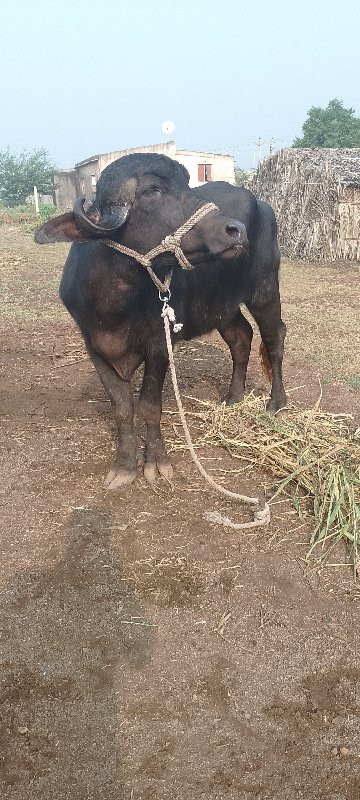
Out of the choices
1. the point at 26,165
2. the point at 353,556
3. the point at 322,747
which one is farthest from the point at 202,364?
the point at 26,165

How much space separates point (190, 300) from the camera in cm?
386

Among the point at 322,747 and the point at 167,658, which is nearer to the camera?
the point at 322,747

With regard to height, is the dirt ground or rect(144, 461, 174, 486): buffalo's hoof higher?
rect(144, 461, 174, 486): buffalo's hoof

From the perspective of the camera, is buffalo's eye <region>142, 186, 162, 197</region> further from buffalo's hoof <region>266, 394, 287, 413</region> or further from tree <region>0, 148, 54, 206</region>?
tree <region>0, 148, 54, 206</region>

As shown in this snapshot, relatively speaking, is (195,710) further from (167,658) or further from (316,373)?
(316,373)

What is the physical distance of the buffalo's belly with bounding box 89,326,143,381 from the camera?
3326 mm

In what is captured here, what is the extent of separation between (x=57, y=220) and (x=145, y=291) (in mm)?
673

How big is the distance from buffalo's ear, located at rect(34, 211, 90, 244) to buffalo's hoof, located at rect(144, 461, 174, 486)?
Answer: 1476mm

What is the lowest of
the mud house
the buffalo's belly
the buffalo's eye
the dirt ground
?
the dirt ground

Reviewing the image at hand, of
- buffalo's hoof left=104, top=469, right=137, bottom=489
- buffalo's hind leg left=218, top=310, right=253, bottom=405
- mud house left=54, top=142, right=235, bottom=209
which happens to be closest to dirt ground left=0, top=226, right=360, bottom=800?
buffalo's hoof left=104, top=469, right=137, bottom=489

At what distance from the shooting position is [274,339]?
15.6 feet

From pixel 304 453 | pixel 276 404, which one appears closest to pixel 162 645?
pixel 304 453

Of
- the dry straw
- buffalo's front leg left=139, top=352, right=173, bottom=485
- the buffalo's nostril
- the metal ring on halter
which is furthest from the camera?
buffalo's front leg left=139, top=352, right=173, bottom=485

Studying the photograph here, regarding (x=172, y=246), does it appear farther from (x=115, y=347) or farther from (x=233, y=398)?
(x=233, y=398)
